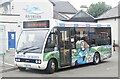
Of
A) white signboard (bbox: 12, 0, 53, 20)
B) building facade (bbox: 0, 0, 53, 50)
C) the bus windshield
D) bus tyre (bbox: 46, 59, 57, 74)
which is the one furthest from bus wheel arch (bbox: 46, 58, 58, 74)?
white signboard (bbox: 12, 0, 53, 20)

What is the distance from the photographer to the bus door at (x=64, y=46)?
14.0m

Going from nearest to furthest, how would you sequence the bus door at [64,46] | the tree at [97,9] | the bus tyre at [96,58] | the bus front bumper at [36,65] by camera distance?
the bus front bumper at [36,65] < the bus door at [64,46] < the bus tyre at [96,58] < the tree at [97,9]

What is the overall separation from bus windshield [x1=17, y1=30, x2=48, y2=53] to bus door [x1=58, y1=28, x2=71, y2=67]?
0.95m

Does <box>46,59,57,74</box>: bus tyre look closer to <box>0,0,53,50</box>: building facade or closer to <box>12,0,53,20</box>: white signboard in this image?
<box>0,0,53,50</box>: building facade

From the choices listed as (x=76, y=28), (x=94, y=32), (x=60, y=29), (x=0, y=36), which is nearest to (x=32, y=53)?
(x=60, y=29)

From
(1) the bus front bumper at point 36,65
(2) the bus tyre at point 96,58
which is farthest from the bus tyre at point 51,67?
(2) the bus tyre at point 96,58

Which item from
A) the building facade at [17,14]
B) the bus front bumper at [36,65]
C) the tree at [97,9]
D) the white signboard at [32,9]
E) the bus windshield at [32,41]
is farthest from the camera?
the tree at [97,9]

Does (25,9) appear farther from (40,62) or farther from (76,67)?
(40,62)

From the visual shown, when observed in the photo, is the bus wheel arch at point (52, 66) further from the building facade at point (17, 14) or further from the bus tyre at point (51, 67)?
the building facade at point (17, 14)

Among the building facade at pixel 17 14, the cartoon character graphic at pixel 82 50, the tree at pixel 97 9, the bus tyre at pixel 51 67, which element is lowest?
the bus tyre at pixel 51 67

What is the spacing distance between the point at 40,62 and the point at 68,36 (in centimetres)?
247

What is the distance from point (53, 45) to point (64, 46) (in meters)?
0.84

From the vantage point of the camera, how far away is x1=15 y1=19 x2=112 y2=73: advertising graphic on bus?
1324cm

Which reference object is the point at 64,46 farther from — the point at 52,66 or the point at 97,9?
the point at 97,9
